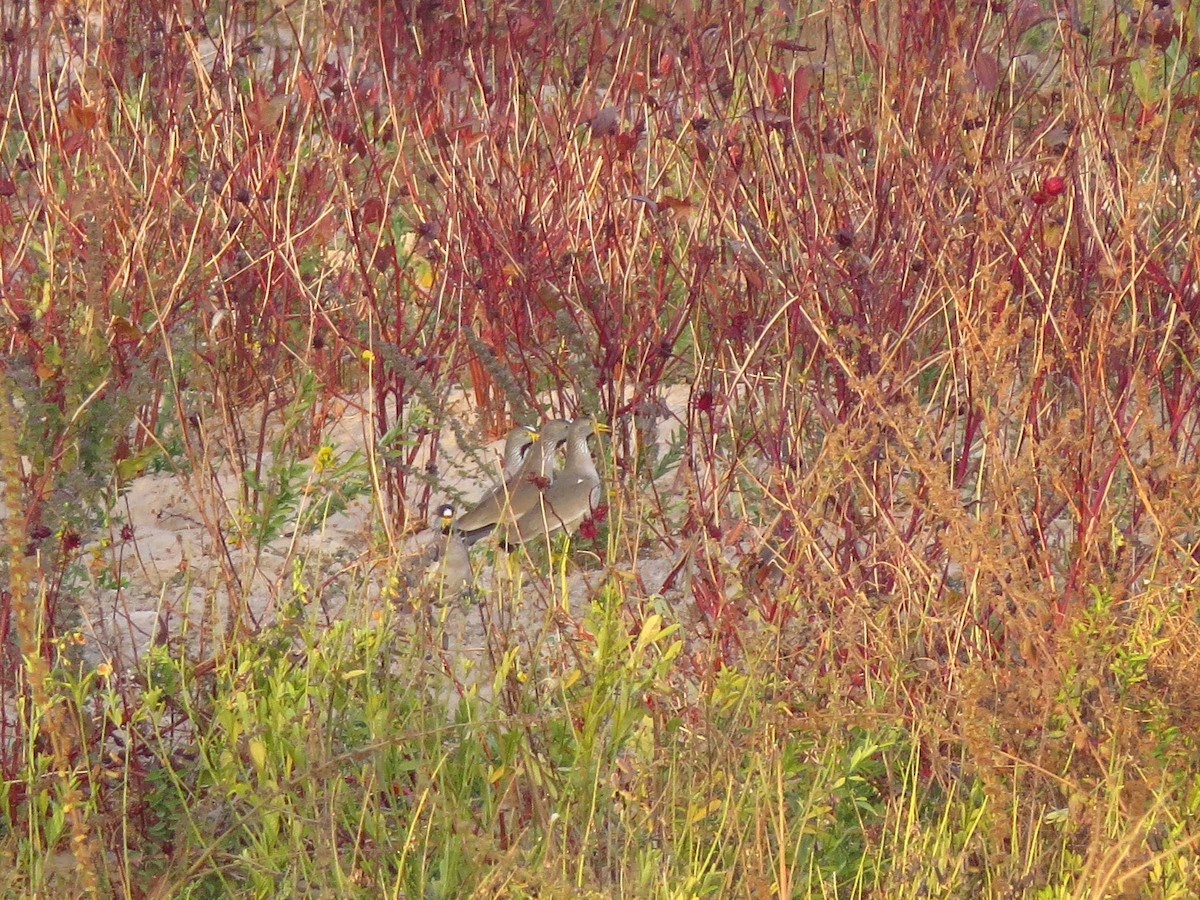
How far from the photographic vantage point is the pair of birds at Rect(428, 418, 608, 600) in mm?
3297

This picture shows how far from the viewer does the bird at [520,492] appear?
3.32 meters

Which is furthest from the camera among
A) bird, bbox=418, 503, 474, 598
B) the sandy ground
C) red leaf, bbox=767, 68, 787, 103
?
red leaf, bbox=767, 68, 787, 103

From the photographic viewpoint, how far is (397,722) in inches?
100

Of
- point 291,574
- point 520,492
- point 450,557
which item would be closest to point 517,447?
point 520,492

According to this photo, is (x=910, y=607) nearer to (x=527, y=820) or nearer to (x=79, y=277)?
(x=527, y=820)

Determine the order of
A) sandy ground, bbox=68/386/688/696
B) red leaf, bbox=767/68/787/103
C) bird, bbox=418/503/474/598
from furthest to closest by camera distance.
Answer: red leaf, bbox=767/68/787/103, bird, bbox=418/503/474/598, sandy ground, bbox=68/386/688/696

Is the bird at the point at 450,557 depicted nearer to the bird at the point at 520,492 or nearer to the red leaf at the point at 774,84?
the bird at the point at 520,492

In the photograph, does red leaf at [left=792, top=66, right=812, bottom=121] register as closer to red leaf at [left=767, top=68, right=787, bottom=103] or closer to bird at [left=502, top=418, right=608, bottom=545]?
red leaf at [left=767, top=68, right=787, bottom=103]

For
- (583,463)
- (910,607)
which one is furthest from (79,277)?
(910,607)

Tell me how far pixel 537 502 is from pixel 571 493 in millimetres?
81

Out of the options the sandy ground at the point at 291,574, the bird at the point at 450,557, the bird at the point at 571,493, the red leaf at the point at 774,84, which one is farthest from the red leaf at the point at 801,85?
the bird at the point at 450,557

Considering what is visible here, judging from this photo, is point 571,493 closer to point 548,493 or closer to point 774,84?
point 548,493

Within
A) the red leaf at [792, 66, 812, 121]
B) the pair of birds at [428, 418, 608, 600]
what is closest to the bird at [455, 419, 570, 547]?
the pair of birds at [428, 418, 608, 600]

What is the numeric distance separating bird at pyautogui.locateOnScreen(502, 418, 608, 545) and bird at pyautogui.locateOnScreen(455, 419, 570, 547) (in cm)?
3
